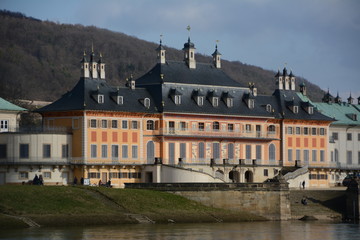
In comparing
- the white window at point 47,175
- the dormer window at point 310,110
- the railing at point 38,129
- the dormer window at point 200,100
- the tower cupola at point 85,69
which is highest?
the tower cupola at point 85,69

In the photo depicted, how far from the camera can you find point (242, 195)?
100875 mm

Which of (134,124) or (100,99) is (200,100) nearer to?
(134,124)

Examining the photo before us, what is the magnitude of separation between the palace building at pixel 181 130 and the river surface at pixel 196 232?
17.8 meters

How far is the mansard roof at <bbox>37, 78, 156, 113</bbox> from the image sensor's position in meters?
111

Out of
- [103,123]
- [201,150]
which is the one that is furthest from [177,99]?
[103,123]

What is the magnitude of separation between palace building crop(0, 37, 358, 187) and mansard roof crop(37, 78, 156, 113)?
113 millimetres

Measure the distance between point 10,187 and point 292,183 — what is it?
35246 mm

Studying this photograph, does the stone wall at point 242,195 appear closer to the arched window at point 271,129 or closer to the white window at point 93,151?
the white window at point 93,151

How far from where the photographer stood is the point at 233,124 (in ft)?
398

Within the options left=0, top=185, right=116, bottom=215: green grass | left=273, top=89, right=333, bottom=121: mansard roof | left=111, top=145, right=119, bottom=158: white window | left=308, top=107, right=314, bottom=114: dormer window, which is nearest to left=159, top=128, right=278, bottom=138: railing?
left=273, top=89, right=333, bottom=121: mansard roof

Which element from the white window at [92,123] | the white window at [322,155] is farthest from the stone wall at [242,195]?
the white window at [322,155]

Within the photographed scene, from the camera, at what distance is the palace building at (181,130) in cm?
11038

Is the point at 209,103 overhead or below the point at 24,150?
overhead

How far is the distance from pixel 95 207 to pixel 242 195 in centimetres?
1545
